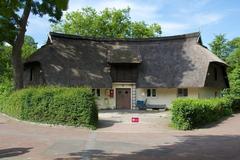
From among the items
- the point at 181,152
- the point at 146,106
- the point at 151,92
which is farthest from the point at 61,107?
the point at 151,92

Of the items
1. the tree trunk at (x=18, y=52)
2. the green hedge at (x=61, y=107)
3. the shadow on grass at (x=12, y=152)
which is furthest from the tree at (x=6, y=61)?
the shadow on grass at (x=12, y=152)

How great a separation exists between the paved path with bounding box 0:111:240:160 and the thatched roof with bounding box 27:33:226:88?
13.0 metres

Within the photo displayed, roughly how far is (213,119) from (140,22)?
132ft

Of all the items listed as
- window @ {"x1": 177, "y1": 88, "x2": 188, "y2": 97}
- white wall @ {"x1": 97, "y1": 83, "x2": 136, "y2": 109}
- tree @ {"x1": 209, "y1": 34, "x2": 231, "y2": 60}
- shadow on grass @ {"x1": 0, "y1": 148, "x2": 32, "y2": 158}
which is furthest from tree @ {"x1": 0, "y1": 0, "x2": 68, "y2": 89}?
tree @ {"x1": 209, "y1": 34, "x2": 231, "y2": 60}

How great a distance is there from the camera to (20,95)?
30.6 metres

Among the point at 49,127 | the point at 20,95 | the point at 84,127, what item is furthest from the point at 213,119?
the point at 20,95

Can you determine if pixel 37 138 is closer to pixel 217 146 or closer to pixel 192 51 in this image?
pixel 217 146

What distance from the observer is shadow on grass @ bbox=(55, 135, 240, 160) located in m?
15.1

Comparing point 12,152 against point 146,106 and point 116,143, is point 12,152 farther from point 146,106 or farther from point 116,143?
point 146,106

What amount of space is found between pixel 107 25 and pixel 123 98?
2527 centimetres

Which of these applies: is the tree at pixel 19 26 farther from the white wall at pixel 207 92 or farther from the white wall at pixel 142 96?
the white wall at pixel 207 92

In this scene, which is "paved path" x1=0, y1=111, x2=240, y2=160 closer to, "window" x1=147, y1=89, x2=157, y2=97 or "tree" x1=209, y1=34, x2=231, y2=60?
"window" x1=147, y1=89, x2=157, y2=97

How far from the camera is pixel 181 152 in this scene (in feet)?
54.3

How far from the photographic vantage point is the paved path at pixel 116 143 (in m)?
15.7
